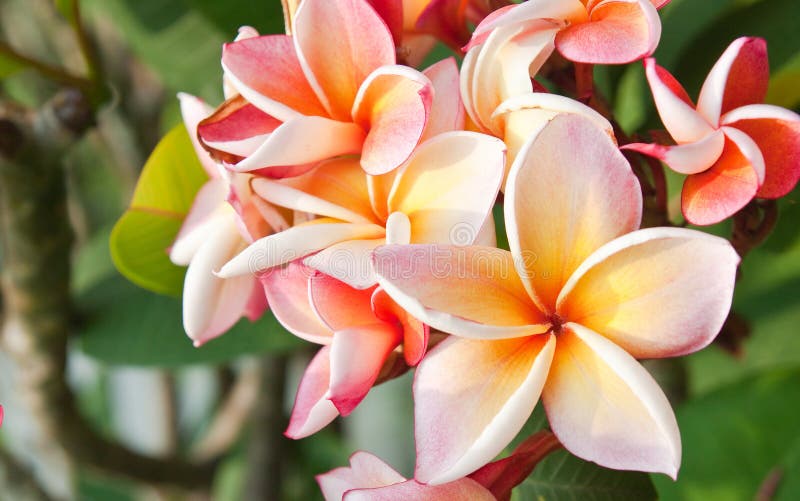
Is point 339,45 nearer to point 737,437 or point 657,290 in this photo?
point 657,290

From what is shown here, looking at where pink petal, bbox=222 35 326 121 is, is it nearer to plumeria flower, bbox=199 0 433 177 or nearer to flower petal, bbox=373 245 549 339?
plumeria flower, bbox=199 0 433 177

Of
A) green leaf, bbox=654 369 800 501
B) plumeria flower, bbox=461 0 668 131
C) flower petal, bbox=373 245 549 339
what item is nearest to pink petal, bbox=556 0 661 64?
plumeria flower, bbox=461 0 668 131

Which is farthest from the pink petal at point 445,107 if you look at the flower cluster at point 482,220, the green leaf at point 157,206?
the green leaf at point 157,206

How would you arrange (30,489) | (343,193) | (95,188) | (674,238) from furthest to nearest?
(95,188), (30,489), (343,193), (674,238)

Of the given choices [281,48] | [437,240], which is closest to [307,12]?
[281,48]

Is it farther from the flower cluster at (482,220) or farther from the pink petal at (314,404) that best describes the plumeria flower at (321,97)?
the pink petal at (314,404)

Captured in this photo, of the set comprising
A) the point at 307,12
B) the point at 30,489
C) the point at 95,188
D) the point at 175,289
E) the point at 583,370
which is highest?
the point at 307,12

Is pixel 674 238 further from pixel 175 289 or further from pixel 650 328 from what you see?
pixel 175 289
